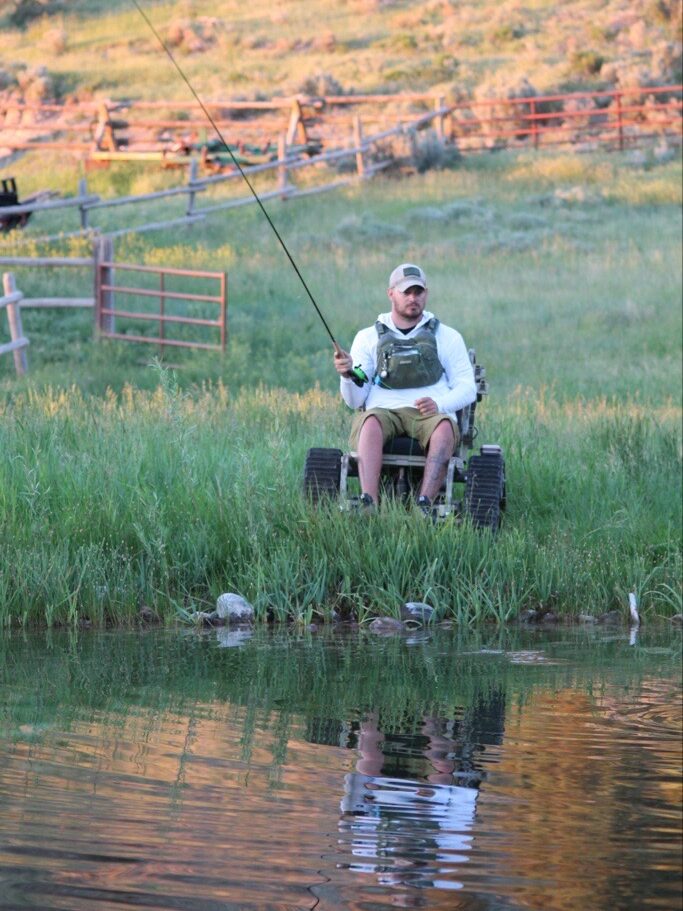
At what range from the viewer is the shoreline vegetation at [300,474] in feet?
27.1

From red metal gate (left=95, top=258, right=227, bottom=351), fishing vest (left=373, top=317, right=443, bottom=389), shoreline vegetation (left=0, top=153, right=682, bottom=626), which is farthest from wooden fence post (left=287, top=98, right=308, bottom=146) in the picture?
fishing vest (left=373, top=317, right=443, bottom=389)

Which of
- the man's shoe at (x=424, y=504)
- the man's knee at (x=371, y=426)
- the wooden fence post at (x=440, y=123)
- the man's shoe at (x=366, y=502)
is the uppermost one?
the wooden fence post at (x=440, y=123)

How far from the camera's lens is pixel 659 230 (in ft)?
87.2

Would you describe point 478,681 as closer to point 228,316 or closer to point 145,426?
point 145,426

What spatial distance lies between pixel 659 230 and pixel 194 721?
71.5ft

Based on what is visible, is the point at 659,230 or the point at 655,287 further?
A: the point at 659,230

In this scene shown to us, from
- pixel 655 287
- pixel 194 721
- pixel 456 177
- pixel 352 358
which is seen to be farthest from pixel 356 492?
pixel 456 177

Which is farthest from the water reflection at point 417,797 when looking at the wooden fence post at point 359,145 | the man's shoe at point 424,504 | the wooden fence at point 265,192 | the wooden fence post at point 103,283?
the wooden fence post at point 359,145

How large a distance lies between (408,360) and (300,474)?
1.09m

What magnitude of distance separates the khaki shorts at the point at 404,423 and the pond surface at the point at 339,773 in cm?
173

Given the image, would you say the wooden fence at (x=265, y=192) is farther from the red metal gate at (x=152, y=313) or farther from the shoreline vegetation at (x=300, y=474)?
the red metal gate at (x=152, y=313)

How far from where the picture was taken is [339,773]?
5281 millimetres

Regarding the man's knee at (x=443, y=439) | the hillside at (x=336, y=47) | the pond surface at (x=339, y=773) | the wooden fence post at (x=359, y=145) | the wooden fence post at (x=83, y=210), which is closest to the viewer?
the pond surface at (x=339, y=773)

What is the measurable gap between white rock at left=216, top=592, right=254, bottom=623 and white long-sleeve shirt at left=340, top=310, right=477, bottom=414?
154 centimetres
